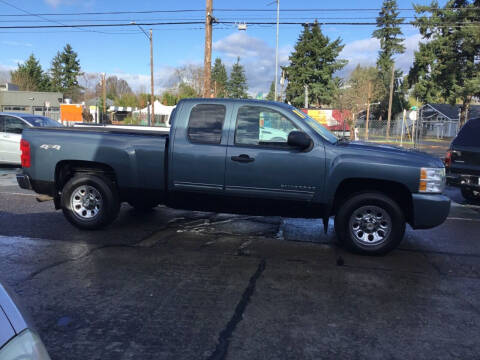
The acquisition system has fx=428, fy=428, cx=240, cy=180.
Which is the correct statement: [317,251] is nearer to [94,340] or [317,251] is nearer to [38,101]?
[94,340]

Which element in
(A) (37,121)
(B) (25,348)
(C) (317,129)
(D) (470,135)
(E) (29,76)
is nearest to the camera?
(B) (25,348)

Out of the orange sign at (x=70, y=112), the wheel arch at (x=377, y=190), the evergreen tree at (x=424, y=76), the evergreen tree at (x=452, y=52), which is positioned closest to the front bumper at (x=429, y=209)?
the wheel arch at (x=377, y=190)

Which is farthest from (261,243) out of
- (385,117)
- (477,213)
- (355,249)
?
(385,117)

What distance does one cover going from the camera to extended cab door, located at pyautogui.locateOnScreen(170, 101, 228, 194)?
561 cm

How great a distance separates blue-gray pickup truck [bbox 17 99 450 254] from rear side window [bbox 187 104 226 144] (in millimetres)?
13

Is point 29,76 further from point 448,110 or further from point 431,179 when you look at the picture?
point 431,179

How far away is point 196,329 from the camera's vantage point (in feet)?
11.0

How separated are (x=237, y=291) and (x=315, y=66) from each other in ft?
184

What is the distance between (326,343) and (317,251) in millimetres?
2478

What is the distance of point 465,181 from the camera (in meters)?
8.93

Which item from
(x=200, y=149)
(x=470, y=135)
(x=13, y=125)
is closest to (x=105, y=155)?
(x=200, y=149)

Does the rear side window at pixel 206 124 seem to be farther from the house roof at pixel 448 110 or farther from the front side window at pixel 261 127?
the house roof at pixel 448 110

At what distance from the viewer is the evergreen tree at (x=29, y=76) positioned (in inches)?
2950

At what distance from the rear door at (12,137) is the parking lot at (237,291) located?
6903mm
